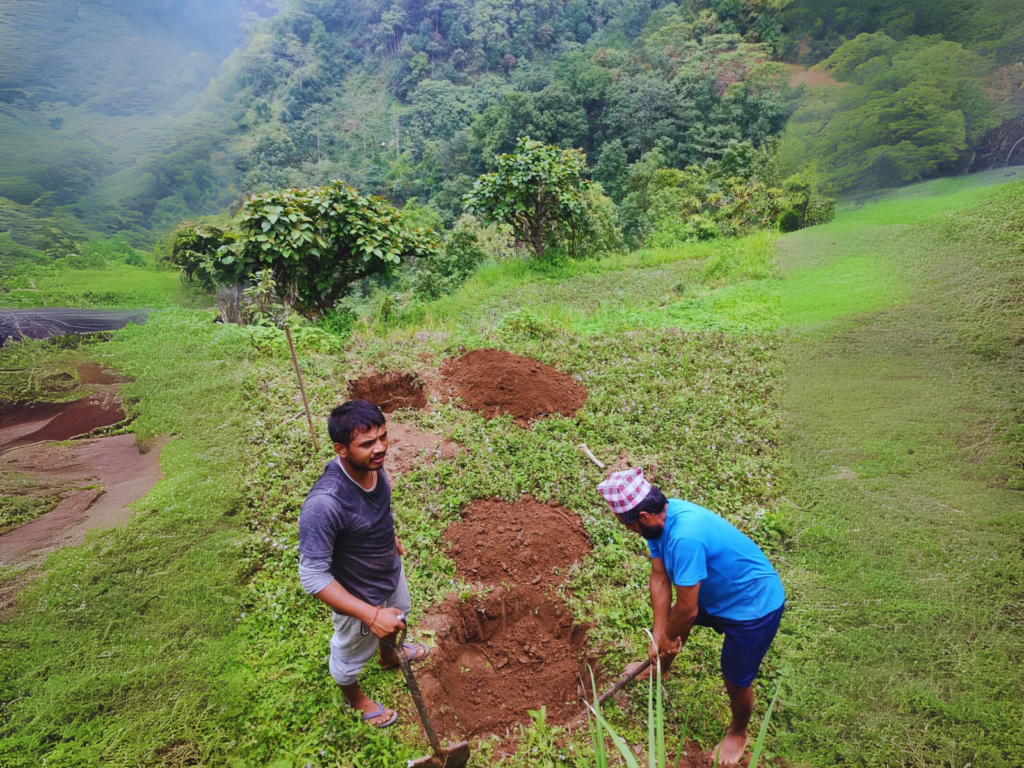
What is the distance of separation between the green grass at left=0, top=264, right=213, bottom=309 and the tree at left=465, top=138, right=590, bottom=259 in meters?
5.97

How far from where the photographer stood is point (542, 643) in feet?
9.06

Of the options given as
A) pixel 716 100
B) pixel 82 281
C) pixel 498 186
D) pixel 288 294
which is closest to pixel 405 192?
pixel 716 100

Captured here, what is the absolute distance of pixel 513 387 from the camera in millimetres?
4828

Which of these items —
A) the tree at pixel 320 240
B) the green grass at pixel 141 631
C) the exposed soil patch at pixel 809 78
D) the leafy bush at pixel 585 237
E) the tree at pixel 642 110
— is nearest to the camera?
the green grass at pixel 141 631

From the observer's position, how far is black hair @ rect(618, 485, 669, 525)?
179 cm

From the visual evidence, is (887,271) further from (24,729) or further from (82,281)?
(82,281)

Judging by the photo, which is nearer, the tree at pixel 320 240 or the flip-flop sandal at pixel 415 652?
the flip-flop sandal at pixel 415 652

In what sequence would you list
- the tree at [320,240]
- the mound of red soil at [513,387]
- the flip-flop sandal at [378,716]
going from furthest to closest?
the tree at [320,240] → the mound of red soil at [513,387] → the flip-flop sandal at [378,716]

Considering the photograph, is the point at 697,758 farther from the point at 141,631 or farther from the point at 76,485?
the point at 76,485

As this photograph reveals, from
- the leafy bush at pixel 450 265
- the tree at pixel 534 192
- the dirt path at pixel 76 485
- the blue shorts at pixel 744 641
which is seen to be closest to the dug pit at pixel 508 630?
the blue shorts at pixel 744 641

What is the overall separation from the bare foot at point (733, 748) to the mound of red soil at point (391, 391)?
3.43 meters

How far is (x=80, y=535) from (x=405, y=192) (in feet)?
95.6

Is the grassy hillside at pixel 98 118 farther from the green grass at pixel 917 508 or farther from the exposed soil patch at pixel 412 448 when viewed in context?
the green grass at pixel 917 508

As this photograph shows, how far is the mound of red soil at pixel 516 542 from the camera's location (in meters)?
3.05
